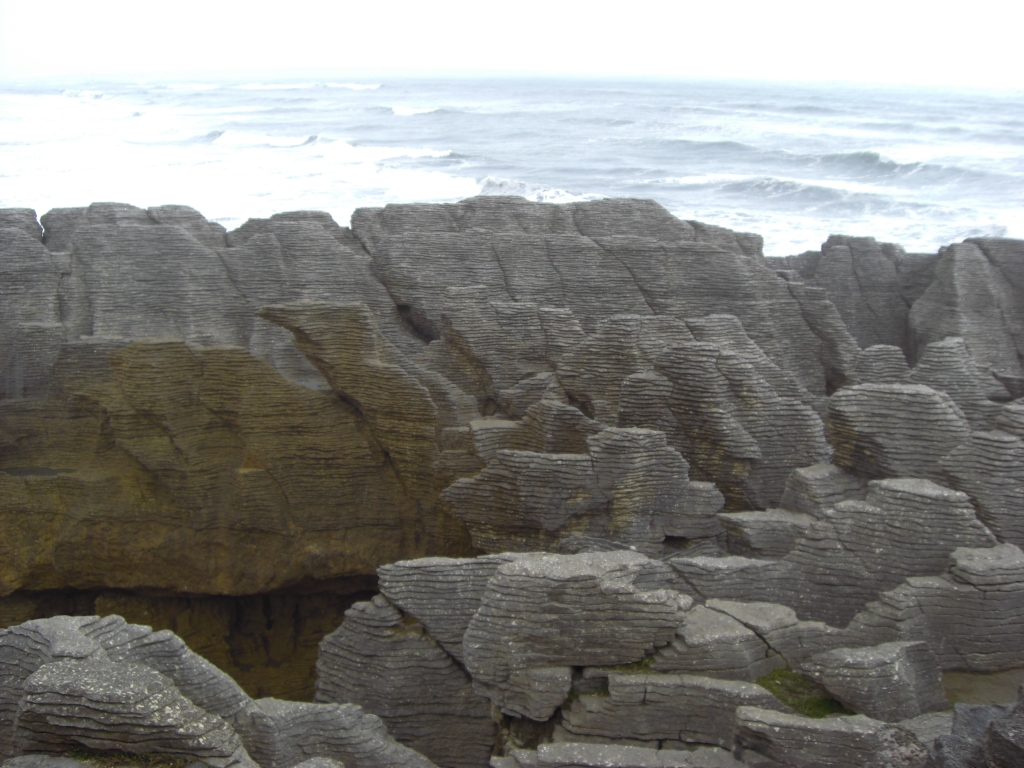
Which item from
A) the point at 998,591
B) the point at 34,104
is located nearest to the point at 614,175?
the point at 998,591

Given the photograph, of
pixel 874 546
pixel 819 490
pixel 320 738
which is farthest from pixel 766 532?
pixel 320 738

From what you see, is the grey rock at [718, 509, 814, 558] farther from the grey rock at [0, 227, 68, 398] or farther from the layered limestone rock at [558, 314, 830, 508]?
the grey rock at [0, 227, 68, 398]

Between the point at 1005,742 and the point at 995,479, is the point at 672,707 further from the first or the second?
the point at 995,479

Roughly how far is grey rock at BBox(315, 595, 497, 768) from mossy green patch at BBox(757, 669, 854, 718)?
2810 millimetres

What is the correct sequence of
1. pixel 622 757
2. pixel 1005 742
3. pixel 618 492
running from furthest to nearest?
1. pixel 618 492
2. pixel 622 757
3. pixel 1005 742

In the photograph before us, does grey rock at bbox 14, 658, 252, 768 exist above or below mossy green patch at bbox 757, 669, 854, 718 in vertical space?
above

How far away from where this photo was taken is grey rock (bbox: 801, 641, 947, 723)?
26.0 feet

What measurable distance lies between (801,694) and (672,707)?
1.13 metres

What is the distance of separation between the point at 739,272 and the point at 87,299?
30.6ft

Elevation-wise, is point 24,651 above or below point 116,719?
below

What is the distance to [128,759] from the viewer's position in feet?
22.4

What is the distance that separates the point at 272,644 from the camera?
14086mm

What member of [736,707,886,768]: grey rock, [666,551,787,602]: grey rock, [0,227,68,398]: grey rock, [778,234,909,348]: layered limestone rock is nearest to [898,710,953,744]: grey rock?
[736,707,886,768]: grey rock

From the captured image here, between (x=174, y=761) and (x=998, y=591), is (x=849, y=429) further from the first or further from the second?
(x=174, y=761)
